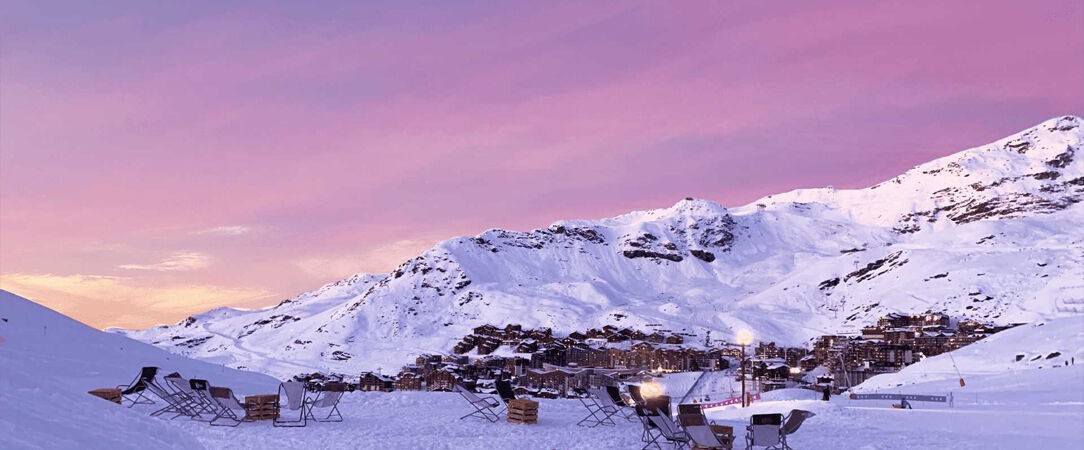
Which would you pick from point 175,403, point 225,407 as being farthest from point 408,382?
point 225,407

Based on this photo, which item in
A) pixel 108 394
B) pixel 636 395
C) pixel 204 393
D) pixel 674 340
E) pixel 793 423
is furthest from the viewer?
pixel 674 340

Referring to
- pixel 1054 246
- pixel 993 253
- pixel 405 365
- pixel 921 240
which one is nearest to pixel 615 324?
pixel 405 365

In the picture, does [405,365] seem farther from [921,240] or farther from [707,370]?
[921,240]

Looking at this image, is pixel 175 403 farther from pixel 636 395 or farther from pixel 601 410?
pixel 636 395

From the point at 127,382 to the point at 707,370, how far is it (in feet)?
287

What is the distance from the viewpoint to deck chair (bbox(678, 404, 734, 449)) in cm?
1187

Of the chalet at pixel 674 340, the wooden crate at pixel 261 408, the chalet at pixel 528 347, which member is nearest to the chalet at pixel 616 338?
the chalet at pixel 674 340

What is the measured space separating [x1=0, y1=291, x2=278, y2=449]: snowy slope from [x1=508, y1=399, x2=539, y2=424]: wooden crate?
7.40 m

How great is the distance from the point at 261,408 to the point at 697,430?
819 cm

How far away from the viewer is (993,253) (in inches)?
5635

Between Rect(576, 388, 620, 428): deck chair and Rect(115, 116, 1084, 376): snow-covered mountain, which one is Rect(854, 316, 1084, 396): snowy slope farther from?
Rect(115, 116, 1084, 376): snow-covered mountain

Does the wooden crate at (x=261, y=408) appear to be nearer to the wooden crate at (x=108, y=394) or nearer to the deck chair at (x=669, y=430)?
the wooden crate at (x=108, y=394)

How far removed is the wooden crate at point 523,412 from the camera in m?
15.7

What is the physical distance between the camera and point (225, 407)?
14.3 metres
